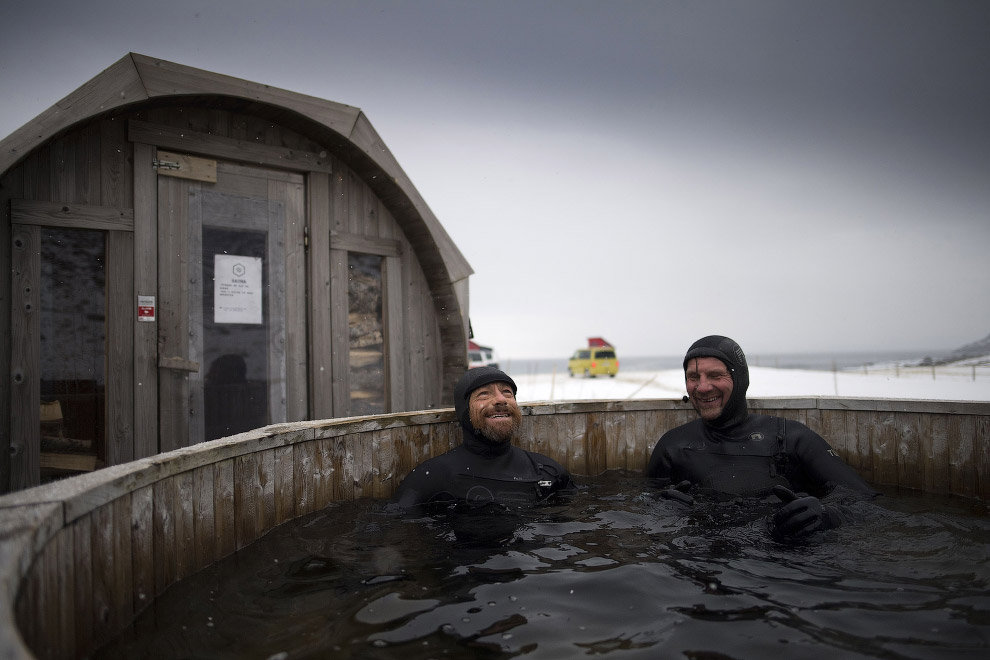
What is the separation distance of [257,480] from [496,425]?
1.69 meters

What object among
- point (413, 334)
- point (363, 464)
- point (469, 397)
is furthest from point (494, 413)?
point (413, 334)

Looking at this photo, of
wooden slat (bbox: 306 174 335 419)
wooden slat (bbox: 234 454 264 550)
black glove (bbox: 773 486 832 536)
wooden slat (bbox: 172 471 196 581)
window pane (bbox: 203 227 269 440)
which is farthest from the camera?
wooden slat (bbox: 306 174 335 419)

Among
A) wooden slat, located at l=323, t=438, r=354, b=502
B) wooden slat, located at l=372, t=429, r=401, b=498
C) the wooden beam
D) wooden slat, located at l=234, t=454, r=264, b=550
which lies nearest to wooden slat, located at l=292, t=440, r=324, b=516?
wooden slat, located at l=323, t=438, r=354, b=502

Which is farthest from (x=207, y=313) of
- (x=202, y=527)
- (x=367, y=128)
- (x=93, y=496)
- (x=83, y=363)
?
(x=93, y=496)

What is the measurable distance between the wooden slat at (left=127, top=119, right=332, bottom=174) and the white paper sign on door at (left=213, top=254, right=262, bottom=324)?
94 cm

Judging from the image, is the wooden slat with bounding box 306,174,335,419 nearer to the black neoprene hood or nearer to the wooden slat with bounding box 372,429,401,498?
the wooden slat with bounding box 372,429,401,498

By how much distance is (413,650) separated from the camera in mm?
2230

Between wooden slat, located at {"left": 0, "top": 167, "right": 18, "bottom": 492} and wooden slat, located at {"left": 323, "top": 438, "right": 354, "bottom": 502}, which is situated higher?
wooden slat, located at {"left": 0, "top": 167, "right": 18, "bottom": 492}

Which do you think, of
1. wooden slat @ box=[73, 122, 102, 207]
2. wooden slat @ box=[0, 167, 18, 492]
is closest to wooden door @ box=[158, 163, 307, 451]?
wooden slat @ box=[73, 122, 102, 207]

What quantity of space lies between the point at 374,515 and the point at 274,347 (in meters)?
2.45

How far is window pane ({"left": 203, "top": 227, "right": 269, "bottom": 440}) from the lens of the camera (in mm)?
5422

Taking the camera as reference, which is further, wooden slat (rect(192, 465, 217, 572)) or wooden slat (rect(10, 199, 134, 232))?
wooden slat (rect(10, 199, 134, 232))

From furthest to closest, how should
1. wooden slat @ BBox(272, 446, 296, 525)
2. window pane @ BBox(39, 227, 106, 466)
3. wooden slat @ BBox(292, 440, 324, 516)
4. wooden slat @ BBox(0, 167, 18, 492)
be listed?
window pane @ BBox(39, 227, 106, 466), wooden slat @ BBox(0, 167, 18, 492), wooden slat @ BBox(292, 440, 324, 516), wooden slat @ BBox(272, 446, 296, 525)

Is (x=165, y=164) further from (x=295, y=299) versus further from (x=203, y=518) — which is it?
(x=203, y=518)
